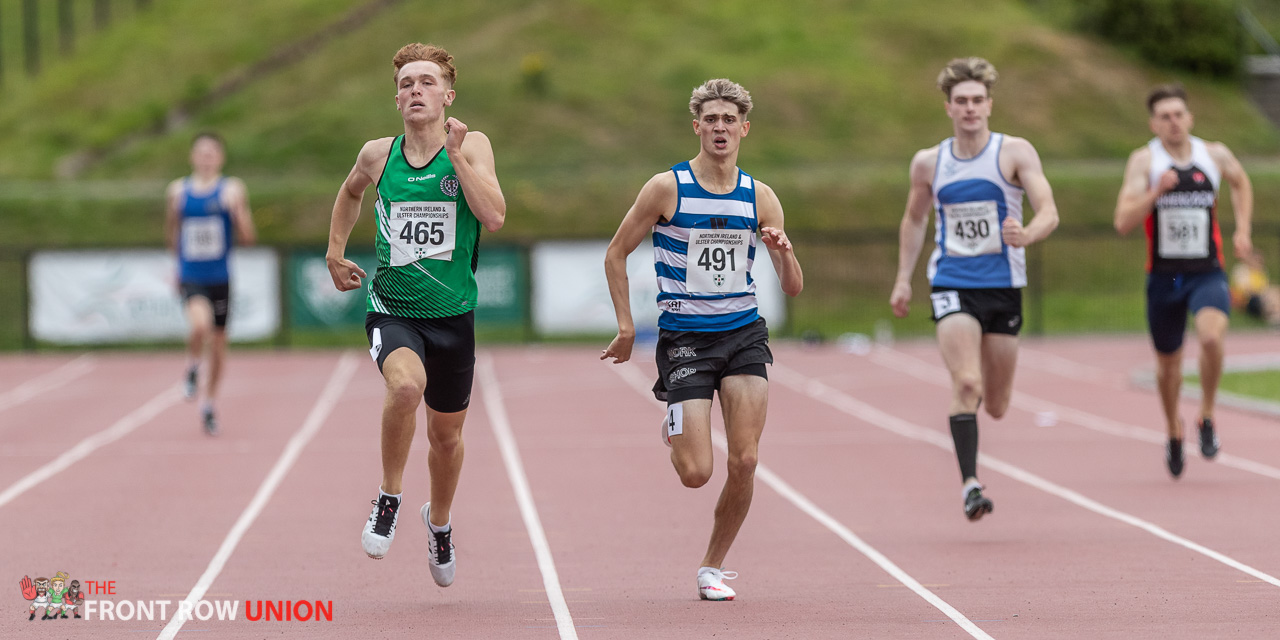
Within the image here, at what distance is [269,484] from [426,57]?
498 centimetres

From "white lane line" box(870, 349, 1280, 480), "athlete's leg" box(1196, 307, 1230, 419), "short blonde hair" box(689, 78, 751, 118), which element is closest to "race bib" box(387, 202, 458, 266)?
"short blonde hair" box(689, 78, 751, 118)

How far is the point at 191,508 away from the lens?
9.34 metres

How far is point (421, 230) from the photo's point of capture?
632 centimetres

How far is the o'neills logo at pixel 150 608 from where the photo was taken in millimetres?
6047

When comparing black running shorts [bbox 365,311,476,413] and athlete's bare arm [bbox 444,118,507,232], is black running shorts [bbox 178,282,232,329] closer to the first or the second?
black running shorts [bbox 365,311,476,413]

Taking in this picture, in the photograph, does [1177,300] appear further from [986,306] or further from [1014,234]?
[1014,234]

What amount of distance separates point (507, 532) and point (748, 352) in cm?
258

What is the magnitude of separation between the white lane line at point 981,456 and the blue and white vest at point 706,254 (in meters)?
2.58

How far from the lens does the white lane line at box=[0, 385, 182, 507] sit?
1040 cm

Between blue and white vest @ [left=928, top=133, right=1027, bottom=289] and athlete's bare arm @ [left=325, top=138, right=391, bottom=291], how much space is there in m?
3.31

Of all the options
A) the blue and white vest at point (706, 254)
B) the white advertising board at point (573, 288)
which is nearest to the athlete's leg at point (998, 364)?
the blue and white vest at point (706, 254)

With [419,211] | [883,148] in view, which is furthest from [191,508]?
[883,148]

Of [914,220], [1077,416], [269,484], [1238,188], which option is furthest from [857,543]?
[1077,416]

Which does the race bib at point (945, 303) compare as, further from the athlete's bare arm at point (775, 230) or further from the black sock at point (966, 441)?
the athlete's bare arm at point (775, 230)
